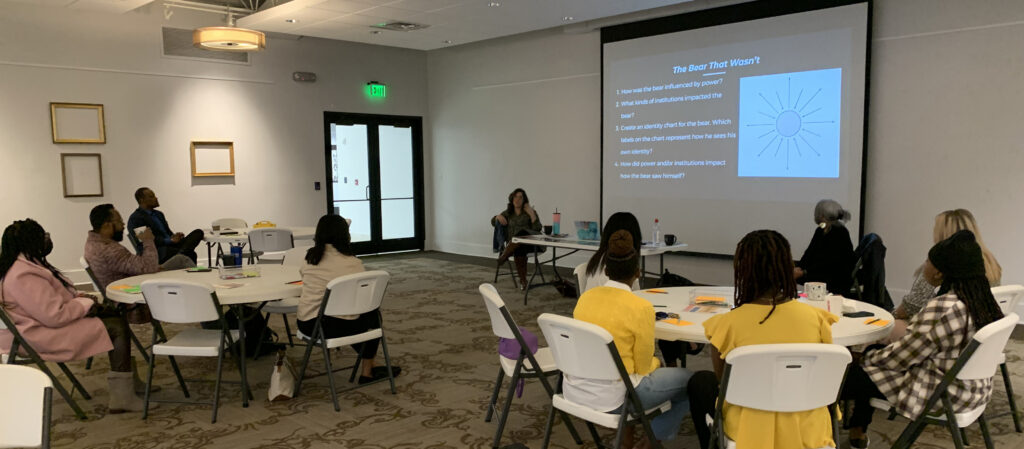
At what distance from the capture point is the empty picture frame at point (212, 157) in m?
9.75

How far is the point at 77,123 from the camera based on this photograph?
8.80 meters

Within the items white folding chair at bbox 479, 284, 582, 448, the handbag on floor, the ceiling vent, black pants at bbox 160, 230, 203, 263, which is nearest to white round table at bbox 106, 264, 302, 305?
the handbag on floor

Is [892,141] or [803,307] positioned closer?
[803,307]

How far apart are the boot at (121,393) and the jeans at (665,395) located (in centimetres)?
291

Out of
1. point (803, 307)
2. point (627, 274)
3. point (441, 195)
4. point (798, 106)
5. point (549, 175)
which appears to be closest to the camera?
point (803, 307)

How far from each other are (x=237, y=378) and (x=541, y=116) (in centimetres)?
625

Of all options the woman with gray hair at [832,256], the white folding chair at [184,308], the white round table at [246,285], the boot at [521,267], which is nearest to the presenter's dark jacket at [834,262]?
the woman with gray hair at [832,256]

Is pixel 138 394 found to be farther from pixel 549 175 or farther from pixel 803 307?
pixel 549 175

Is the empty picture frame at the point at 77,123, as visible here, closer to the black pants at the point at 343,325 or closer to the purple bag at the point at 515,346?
the black pants at the point at 343,325

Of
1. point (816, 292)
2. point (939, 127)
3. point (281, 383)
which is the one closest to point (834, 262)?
point (816, 292)

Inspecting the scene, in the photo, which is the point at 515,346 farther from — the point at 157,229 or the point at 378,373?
the point at 157,229

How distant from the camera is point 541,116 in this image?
10.2 metres

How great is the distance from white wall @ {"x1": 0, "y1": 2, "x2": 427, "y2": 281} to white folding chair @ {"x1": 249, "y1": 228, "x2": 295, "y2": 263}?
268 centimetres

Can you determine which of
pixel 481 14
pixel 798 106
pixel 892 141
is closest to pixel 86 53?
pixel 481 14
